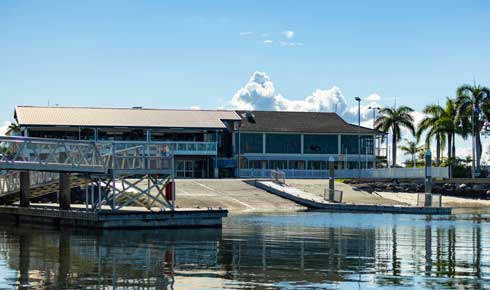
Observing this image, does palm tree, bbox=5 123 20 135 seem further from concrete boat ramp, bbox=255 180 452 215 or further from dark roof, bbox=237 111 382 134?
concrete boat ramp, bbox=255 180 452 215

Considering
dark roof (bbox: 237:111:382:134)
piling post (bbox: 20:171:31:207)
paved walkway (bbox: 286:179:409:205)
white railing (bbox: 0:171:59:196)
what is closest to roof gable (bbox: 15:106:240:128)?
dark roof (bbox: 237:111:382:134)

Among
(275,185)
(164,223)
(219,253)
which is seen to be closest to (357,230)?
(164,223)

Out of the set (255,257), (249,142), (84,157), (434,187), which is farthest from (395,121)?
(255,257)

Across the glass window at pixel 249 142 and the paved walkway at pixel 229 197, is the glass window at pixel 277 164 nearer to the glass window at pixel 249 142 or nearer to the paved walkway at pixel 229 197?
the glass window at pixel 249 142

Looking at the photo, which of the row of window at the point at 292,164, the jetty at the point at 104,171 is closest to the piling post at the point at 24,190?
the jetty at the point at 104,171

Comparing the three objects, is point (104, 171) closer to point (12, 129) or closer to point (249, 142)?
point (249, 142)

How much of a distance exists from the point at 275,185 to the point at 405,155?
213ft

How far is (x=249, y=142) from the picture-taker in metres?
87.7

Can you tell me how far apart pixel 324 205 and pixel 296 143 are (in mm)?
31029

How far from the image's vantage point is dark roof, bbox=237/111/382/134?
88750 millimetres

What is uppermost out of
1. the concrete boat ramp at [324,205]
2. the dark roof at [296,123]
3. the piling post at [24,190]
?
the dark roof at [296,123]

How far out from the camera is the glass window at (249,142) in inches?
3440

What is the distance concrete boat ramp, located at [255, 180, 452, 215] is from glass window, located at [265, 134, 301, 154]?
62.6 ft

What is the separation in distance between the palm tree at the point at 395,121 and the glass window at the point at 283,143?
594 inches
